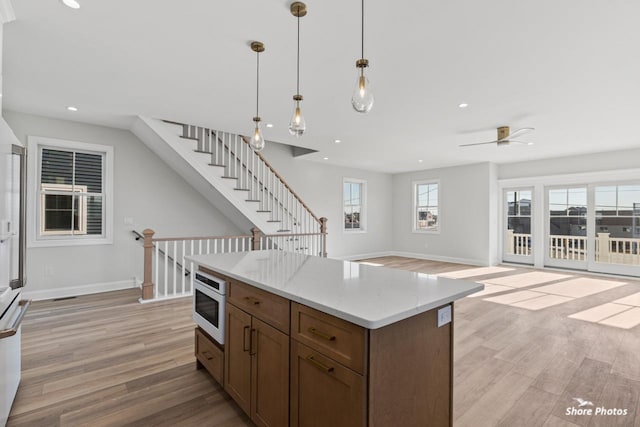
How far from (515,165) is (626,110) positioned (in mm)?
3629

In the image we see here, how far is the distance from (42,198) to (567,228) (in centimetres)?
975

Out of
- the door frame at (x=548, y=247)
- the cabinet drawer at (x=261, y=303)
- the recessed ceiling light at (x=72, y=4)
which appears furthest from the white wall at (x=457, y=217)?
the recessed ceiling light at (x=72, y=4)

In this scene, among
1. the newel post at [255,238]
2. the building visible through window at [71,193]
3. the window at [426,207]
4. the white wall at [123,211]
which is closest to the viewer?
the white wall at [123,211]

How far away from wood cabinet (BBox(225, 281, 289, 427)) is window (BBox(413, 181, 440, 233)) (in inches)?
295

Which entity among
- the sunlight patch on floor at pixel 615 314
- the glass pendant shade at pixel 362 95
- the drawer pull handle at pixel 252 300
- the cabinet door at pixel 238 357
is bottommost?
the sunlight patch on floor at pixel 615 314

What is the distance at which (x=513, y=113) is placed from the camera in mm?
4066

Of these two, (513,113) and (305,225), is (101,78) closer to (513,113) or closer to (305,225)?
(305,225)

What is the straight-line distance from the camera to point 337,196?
8273 mm

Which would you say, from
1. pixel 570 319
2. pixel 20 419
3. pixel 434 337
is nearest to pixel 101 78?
pixel 20 419

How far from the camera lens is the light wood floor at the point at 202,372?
77.0 inches

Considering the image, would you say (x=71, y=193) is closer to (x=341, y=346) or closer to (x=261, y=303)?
(x=261, y=303)

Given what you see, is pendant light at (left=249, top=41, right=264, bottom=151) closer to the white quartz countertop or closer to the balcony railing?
the white quartz countertop

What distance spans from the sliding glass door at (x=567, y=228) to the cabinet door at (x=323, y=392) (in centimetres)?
769

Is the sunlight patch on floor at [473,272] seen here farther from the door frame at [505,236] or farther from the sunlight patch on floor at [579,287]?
the sunlight patch on floor at [579,287]
